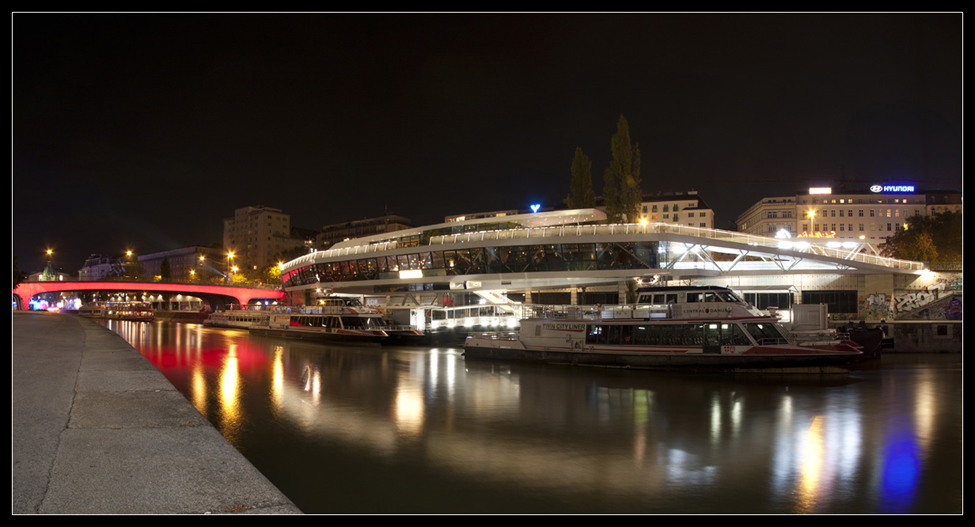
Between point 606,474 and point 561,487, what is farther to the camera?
point 606,474

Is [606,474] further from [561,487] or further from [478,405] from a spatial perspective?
[478,405]

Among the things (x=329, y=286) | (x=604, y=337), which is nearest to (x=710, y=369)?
(x=604, y=337)

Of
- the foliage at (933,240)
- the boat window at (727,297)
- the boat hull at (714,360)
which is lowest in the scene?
the boat hull at (714,360)

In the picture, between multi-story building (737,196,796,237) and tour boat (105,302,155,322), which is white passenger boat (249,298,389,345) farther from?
multi-story building (737,196,796,237)

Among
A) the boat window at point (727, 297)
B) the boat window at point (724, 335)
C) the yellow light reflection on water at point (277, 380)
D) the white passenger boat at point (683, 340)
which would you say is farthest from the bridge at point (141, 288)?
the boat window at point (724, 335)

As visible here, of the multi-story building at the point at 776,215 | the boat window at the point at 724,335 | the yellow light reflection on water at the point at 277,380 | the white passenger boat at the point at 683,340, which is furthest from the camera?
the multi-story building at the point at 776,215

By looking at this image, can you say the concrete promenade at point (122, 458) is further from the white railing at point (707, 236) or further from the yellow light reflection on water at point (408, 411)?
the white railing at point (707, 236)

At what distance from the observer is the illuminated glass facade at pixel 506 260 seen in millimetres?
57219

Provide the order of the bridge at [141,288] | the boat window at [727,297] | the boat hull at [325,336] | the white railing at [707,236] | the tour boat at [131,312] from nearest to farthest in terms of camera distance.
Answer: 1. the boat window at [727,297]
2. the boat hull at [325,336]
3. the white railing at [707,236]
4. the tour boat at [131,312]
5. the bridge at [141,288]

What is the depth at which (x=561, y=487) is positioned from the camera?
12531mm

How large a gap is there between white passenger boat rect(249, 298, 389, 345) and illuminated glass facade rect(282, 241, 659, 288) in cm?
1276

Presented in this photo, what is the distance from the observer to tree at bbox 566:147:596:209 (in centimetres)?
7831

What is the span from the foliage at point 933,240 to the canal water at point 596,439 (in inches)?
1857

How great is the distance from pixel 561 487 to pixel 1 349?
1095 cm
